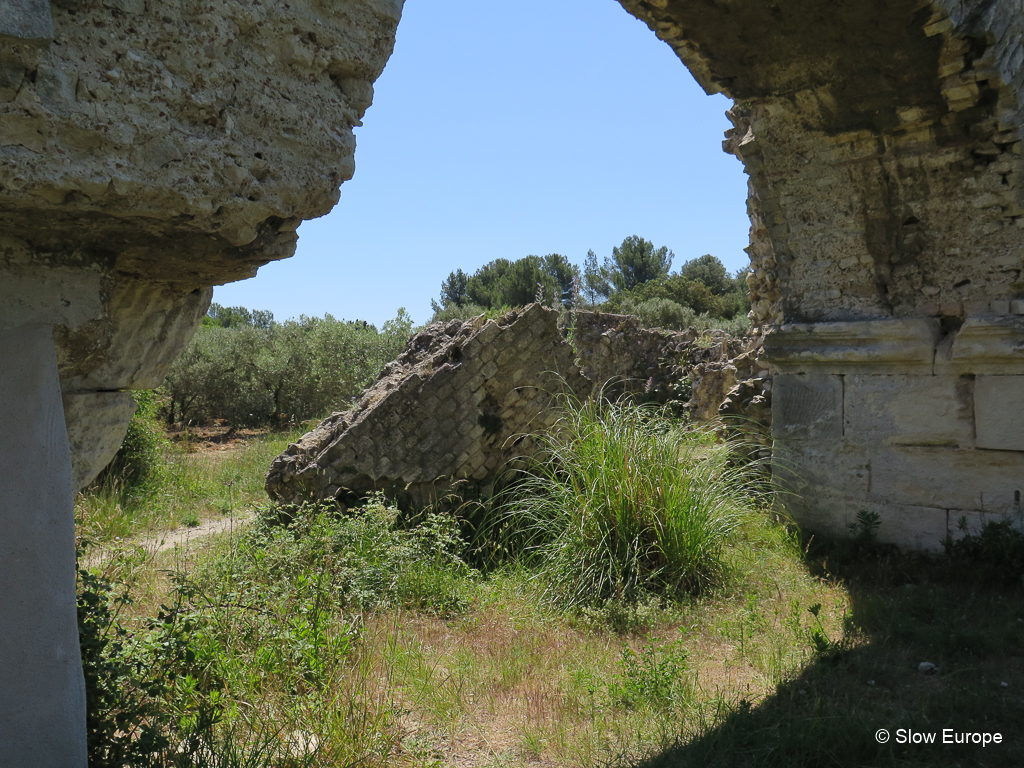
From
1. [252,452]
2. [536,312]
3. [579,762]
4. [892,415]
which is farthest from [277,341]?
[579,762]

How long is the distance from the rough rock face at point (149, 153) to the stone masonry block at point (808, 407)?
4.23 meters

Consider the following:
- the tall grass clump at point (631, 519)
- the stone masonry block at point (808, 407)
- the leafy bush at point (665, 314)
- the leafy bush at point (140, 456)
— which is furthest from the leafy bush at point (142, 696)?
the leafy bush at point (665, 314)

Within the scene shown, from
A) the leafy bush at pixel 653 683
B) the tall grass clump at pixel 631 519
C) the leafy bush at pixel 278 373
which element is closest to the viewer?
the leafy bush at pixel 653 683

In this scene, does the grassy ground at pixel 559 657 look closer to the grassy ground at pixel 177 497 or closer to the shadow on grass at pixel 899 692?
the shadow on grass at pixel 899 692

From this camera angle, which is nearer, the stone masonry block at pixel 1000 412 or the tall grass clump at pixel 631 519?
the tall grass clump at pixel 631 519

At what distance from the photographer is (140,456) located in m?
7.24

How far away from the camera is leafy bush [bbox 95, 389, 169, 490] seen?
7.03 meters

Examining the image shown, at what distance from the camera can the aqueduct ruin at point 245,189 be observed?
153 centimetres

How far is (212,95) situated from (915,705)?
130 inches

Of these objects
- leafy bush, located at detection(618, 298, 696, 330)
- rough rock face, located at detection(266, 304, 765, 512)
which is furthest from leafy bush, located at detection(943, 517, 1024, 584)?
leafy bush, located at detection(618, 298, 696, 330)

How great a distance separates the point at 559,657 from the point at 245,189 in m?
2.60

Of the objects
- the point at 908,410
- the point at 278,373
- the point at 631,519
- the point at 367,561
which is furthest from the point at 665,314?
the point at 367,561

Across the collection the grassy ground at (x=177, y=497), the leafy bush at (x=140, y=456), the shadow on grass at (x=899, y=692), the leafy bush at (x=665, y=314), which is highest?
the leafy bush at (x=665, y=314)

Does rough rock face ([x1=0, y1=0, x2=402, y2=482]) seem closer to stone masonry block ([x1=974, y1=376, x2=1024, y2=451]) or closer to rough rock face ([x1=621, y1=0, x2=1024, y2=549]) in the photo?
rough rock face ([x1=621, y1=0, x2=1024, y2=549])
